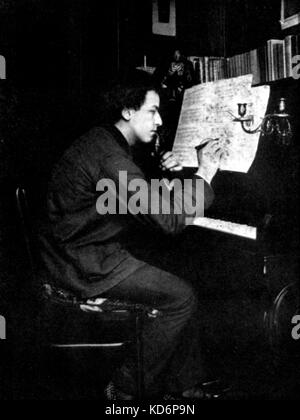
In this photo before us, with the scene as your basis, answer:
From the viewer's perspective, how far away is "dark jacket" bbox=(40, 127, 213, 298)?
186 cm

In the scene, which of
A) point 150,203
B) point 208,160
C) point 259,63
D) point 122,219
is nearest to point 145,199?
point 150,203

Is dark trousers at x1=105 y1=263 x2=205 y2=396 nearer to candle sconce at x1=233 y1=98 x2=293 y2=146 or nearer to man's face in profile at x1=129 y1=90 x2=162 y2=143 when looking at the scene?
man's face in profile at x1=129 y1=90 x2=162 y2=143

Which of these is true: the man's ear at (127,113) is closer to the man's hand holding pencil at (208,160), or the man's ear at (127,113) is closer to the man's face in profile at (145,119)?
the man's face in profile at (145,119)

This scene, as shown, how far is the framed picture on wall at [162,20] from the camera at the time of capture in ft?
10.4

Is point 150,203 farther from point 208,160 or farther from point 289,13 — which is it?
point 289,13

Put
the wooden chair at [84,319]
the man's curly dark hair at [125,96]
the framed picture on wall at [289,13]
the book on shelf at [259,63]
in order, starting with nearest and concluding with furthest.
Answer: the wooden chair at [84,319] → the man's curly dark hair at [125,96] → the book on shelf at [259,63] → the framed picture on wall at [289,13]

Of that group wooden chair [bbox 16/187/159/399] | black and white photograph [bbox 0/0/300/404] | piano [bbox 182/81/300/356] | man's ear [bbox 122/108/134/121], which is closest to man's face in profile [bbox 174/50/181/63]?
black and white photograph [bbox 0/0/300/404]

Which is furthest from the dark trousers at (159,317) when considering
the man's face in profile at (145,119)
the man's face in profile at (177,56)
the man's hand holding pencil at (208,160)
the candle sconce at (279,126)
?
the man's face in profile at (177,56)

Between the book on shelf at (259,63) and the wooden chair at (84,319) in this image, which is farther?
the book on shelf at (259,63)

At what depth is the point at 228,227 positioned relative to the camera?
2.15 metres

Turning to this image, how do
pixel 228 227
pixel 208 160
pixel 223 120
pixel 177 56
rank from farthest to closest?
pixel 177 56
pixel 223 120
pixel 228 227
pixel 208 160

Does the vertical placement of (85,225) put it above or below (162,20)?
below

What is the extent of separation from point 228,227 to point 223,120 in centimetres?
60

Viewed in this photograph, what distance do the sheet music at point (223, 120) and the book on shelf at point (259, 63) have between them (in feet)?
0.78
